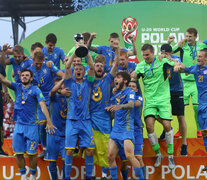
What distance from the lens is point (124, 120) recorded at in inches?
208

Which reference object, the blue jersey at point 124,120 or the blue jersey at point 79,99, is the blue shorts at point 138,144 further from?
the blue jersey at point 79,99

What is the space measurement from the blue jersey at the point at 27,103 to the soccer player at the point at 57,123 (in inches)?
10.1

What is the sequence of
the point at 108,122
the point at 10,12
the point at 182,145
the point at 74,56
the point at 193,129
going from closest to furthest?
the point at 74,56
the point at 108,122
the point at 182,145
the point at 193,129
the point at 10,12

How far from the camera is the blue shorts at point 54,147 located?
229 inches

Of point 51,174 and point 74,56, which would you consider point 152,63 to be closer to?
point 74,56

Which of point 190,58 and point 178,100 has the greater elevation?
point 190,58

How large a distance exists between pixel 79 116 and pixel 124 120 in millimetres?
701

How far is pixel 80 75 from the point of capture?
5.68 metres

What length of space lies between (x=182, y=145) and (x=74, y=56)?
2.49 m

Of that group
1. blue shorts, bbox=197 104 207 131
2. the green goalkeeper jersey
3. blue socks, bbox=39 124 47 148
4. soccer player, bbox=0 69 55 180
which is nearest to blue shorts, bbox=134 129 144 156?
the green goalkeeper jersey

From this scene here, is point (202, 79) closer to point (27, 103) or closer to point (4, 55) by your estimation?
point (27, 103)

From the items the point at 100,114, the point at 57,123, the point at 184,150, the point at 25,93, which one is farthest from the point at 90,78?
the point at 184,150

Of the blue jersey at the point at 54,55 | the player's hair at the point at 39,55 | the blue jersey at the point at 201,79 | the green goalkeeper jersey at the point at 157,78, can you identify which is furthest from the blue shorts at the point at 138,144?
the blue jersey at the point at 54,55

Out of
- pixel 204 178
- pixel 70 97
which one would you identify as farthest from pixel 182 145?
pixel 70 97
